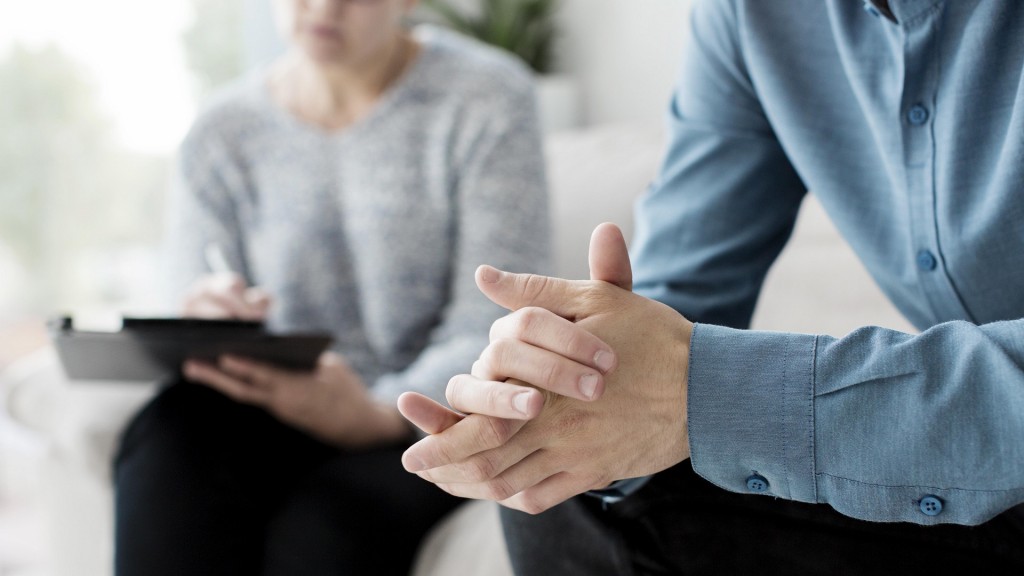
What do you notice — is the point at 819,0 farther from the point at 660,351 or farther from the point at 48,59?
the point at 48,59

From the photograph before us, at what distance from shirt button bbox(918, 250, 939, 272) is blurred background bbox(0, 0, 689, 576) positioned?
1954 millimetres

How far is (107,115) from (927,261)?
8.03 ft

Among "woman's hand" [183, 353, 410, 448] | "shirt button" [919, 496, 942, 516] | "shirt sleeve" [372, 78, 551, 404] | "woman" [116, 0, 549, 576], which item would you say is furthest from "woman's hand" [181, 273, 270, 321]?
"shirt button" [919, 496, 942, 516]

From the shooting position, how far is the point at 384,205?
1.52m

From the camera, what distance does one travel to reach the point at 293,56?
1.68 meters

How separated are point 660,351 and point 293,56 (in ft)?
3.74

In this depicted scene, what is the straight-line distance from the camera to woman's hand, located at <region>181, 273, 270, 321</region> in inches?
53.7

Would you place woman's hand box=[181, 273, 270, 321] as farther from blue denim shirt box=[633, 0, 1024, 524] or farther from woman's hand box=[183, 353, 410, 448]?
blue denim shirt box=[633, 0, 1024, 524]

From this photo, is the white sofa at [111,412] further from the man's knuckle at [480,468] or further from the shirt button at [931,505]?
the shirt button at [931,505]

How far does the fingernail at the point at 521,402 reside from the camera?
27.4 inches

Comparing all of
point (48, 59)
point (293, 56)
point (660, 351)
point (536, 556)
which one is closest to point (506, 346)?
point (660, 351)

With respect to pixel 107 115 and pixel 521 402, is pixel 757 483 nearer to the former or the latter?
pixel 521 402

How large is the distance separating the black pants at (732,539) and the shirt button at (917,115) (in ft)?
1.09

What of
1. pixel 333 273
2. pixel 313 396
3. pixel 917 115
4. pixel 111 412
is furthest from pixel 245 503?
pixel 917 115
